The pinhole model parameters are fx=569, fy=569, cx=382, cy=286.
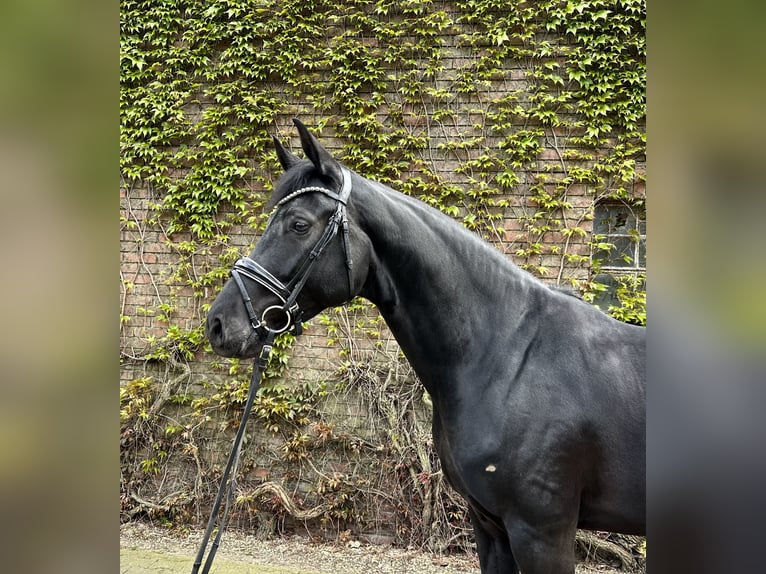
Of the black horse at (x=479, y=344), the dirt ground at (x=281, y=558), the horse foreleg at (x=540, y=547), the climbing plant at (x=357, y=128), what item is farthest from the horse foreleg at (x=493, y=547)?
the climbing plant at (x=357, y=128)

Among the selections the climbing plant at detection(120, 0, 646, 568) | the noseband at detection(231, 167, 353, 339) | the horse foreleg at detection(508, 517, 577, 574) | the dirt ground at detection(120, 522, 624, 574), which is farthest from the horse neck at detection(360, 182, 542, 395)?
the dirt ground at detection(120, 522, 624, 574)

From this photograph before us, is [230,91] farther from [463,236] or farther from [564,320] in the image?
[564,320]

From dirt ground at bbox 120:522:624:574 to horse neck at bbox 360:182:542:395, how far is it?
2364mm

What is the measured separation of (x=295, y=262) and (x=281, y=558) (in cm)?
293

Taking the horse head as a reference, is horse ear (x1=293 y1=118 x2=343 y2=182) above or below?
above

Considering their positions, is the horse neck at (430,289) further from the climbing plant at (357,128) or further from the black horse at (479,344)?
the climbing plant at (357,128)

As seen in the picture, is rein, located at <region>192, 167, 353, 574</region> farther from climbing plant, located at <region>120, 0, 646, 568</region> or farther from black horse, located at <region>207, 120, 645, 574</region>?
climbing plant, located at <region>120, 0, 646, 568</region>

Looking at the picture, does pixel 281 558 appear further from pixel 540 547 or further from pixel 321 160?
pixel 321 160

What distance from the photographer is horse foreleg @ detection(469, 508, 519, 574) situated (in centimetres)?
204

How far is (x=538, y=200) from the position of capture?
4.01 metres

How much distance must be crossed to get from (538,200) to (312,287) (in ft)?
8.48

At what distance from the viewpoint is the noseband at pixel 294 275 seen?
1811 millimetres
